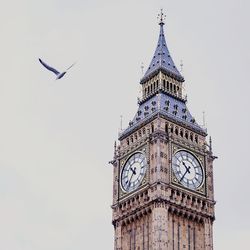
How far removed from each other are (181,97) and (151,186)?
15440 millimetres

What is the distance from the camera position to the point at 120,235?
8944cm

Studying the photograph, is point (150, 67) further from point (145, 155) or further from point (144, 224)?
point (144, 224)

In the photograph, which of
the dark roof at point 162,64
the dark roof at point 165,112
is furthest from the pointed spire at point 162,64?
the dark roof at point 165,112

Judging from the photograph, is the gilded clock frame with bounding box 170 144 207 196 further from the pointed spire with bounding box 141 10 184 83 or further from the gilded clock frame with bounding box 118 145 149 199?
the pointed spire with bounding box 141 10 184 83

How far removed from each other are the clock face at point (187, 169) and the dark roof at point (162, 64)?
39.6ft

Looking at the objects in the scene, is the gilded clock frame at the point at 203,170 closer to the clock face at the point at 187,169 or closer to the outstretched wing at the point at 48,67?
the clock face at the point at 187,169

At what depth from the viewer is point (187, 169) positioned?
89.7m

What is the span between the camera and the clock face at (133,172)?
89625 millimetres

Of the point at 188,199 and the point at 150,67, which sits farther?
the point at 150,67

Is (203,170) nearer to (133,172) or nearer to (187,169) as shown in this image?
(187,169)

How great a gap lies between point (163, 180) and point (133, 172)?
5216 millimetres

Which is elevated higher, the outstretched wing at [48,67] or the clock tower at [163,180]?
the clock tower at [163,180]

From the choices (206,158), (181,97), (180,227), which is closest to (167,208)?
(180,227)

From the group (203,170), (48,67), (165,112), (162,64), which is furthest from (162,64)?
(48,67)
